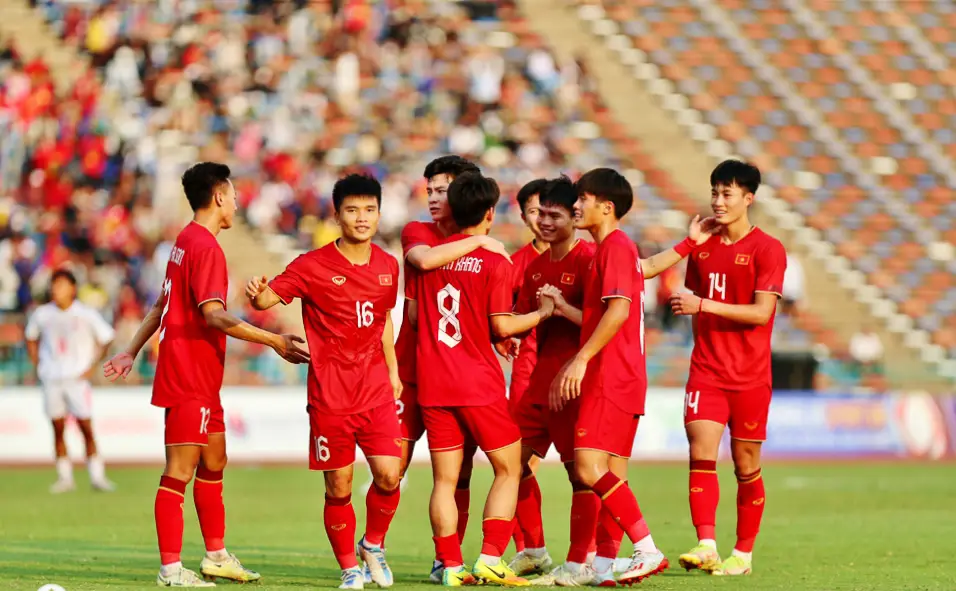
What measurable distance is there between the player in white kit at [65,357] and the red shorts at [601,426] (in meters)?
10.2

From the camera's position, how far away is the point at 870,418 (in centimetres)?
2458

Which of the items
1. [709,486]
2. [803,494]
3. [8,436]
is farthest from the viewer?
[8,436]

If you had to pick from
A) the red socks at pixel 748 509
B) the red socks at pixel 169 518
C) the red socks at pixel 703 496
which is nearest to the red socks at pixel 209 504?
the red socks at pixel 169 518

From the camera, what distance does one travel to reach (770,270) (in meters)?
10.5

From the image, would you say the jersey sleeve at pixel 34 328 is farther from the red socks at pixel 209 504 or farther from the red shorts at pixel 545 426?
the red shorts at pixel 545 426

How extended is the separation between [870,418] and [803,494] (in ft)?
23.0

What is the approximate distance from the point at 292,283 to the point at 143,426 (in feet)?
47.4

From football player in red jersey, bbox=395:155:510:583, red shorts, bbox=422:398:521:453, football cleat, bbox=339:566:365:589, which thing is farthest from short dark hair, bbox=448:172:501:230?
football cleat, bbox=339:566:365:589

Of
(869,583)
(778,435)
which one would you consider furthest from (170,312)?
(778,435)

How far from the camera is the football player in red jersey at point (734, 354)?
34.3 feet

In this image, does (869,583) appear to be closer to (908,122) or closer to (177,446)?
(177,446)

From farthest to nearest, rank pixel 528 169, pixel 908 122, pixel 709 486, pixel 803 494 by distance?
pixel 908 122 < pixel 528 169 < pixel 803 494 < pixel 709 486

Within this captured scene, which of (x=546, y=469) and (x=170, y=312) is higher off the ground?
(x=170, y=312)

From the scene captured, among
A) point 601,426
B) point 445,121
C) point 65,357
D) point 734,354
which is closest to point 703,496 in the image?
point 734,354
